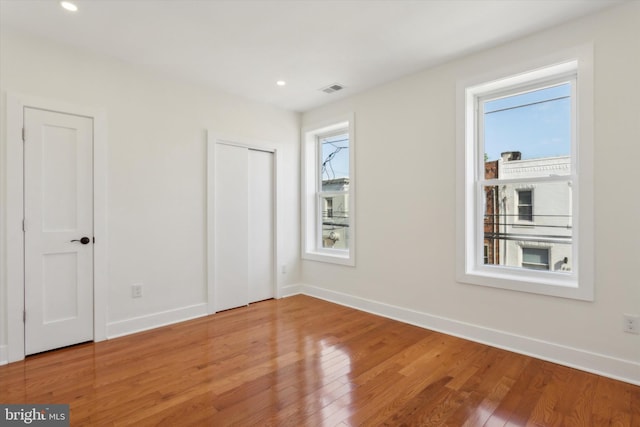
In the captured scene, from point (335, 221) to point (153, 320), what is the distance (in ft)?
8.20

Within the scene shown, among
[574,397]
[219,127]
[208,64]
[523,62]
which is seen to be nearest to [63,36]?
[208,64]

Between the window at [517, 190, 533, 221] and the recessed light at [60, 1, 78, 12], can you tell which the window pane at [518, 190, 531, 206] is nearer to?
the window at [517, 190, 533, 221]

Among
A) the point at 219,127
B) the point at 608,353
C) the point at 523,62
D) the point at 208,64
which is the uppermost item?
the point at 208,64

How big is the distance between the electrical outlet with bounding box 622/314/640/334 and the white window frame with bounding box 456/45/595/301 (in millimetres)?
226

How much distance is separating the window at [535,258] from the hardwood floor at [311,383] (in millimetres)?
761

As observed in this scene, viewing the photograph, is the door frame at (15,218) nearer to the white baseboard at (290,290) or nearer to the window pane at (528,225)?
the white baseboard at (290,290)

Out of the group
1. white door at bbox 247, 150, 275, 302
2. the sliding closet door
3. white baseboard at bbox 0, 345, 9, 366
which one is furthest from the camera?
white door at bbox 247, 150, 275, 302

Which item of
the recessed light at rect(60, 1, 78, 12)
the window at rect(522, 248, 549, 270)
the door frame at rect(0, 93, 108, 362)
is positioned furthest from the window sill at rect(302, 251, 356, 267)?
the recessed light at rect(60, 1, 78, 12)

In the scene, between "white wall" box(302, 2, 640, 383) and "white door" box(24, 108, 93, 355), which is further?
"white door" box(24, 108, 93, 355)

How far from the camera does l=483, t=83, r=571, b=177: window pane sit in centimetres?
267

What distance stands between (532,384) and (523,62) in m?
2.48

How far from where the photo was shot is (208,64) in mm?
3186

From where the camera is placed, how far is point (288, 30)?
103 inches

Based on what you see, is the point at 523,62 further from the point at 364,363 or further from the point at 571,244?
the point at 364,363
